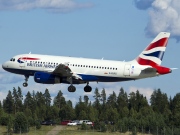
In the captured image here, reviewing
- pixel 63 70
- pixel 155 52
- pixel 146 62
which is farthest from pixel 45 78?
pixel 155 52

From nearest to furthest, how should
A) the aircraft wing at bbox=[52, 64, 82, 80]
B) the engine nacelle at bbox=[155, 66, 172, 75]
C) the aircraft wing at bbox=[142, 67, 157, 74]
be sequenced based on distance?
the aircraft wing at bbox=[142, 67, 157, 74]
the engine nacelle at bbox=[155, 66, 172, 75]
the aircraft wing at bbox=[52, 64, 82, 80]

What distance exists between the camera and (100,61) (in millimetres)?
133625

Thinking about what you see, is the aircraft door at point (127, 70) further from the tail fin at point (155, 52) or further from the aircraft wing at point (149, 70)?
the aircraft wing at point (149, 70)

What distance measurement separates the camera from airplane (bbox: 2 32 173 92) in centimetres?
13188

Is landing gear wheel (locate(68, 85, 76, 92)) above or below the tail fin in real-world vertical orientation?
below

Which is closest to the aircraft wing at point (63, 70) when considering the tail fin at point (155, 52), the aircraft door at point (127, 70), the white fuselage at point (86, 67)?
the white fuselage at point (86, 67)

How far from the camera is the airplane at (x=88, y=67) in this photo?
132m

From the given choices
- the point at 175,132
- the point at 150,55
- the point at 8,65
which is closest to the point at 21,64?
the point at 8,65

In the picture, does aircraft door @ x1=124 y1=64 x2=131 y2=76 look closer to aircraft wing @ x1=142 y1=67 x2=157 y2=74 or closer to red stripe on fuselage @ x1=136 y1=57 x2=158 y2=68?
red stripe on fuselage @ x1=136 y1=57 x2=158 y2=68

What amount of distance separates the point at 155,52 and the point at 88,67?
1165 cm

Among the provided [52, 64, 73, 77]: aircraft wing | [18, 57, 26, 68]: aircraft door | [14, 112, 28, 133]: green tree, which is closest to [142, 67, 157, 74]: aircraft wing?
[52, 64, 73, 77]: aircraft wing

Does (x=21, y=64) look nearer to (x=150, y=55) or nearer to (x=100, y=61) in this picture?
(x=100, y=61)

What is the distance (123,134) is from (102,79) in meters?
41.1

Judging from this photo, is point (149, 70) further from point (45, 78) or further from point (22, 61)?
point (22, 61)
